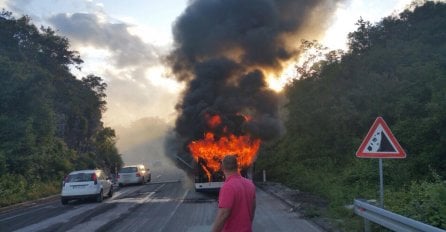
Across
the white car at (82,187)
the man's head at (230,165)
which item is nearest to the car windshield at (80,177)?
the white car at (82,187)

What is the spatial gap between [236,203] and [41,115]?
2955cm

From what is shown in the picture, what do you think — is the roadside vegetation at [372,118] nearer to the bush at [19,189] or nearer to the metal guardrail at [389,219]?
the metal guardrail at [389,219]

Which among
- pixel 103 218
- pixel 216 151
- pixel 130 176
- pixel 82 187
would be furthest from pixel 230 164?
pixel 130 176

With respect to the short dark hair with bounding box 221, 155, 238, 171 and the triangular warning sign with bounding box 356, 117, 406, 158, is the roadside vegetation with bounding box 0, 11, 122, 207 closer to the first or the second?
the triangular warning sign with bounding box 356, 117, 406, 158

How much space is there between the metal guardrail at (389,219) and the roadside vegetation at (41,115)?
672 inches

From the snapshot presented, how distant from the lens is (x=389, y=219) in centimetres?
823

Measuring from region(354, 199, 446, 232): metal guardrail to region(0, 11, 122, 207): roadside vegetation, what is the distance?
17064 mm

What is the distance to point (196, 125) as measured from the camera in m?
25.0

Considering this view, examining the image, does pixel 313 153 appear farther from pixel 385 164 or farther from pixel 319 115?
pixel 385 164

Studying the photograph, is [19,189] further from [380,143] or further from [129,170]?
[380,143]

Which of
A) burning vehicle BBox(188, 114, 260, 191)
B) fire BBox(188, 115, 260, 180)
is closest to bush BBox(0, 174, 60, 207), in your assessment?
burning vehicle BBox(188, 114, 260, 191)

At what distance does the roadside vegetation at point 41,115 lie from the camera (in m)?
27.3

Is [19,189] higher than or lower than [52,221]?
higher

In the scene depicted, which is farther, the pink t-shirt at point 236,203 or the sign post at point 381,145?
the sign post at point 381,145
